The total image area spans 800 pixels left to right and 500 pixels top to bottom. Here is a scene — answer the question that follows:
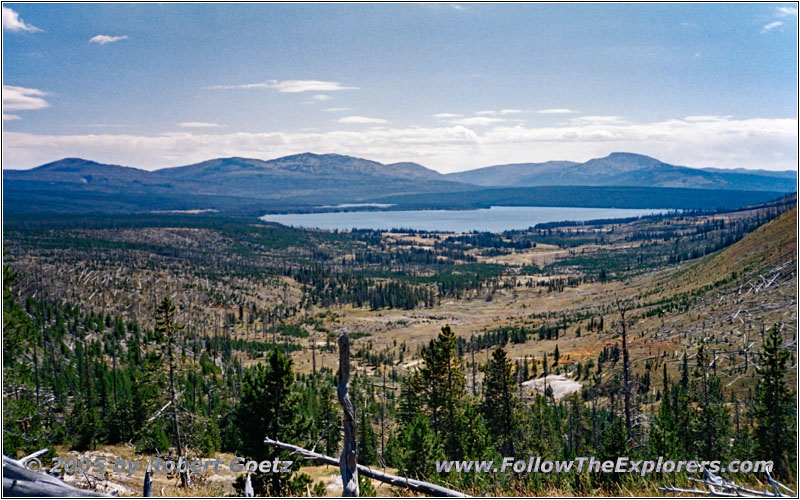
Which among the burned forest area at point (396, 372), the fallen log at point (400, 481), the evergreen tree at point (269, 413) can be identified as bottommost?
the burned forest area at point (396, 372)

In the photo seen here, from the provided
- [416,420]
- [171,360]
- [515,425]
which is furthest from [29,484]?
[515,425]

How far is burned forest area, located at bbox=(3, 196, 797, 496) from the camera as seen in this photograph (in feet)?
68.9

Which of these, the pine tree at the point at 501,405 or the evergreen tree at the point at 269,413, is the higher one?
the evergreen tree at the point at 269,413

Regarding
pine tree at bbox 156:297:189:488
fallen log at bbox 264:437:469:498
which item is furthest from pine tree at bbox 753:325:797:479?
pine tree at bbox 156:297:189:488

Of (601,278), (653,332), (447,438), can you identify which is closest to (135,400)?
(447,438)

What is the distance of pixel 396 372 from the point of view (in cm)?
9362

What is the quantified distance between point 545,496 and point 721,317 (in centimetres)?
8006

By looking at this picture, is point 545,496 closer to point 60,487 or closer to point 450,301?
point 60,487

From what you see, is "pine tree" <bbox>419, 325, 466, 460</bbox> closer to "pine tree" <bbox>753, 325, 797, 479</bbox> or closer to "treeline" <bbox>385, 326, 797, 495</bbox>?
"treeline" <bbox>385, 326, 797, 495</bbox>

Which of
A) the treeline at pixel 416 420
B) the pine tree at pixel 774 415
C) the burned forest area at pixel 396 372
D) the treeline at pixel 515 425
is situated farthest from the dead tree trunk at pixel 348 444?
the pine tree at pixel 774 415

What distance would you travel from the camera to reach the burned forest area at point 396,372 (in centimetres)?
2102

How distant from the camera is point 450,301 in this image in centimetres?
17850

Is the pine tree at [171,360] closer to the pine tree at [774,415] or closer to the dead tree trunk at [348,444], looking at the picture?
the dead tree trunk at [348,444]

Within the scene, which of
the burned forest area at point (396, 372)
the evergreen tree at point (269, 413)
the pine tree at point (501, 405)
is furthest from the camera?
the pine tree at point (501, 405)
